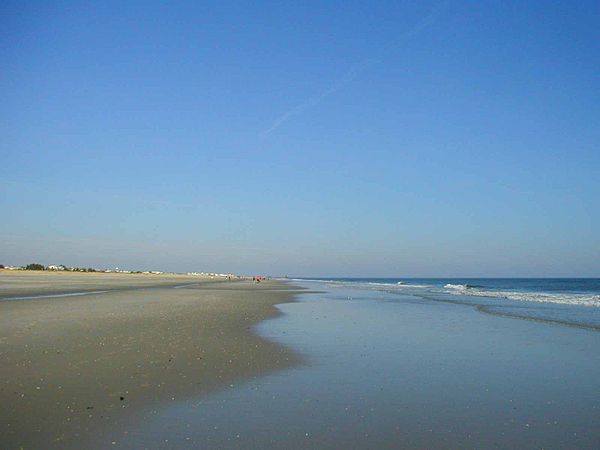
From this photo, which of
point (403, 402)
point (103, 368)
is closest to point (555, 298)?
point (403, 402)

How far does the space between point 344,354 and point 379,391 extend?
3.82m

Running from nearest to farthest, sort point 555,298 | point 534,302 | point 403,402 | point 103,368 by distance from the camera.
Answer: point 403,402, point 103,368, point 534,302, point 555,298

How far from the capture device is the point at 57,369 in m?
9.91

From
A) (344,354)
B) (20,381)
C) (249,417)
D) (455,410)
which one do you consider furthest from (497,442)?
(20,381)

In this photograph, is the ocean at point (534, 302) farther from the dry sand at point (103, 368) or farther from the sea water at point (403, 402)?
the dry sand at point (103, 368)

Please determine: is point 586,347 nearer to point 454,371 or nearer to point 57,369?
point 454,371

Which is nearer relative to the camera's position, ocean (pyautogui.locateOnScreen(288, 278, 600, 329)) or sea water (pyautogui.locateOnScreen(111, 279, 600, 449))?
sea water (pyautogui.locateOnScreen(111, 279, 600, 449))

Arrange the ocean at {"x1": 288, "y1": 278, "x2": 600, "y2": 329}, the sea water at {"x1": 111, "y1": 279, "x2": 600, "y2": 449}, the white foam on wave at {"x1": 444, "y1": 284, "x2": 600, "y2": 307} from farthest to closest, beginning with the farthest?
1. the white foam on wave at {"x1": 444, "y1": 284, "x2": 600, "y2": 307}
2. the ocean at {"x1": 288, "y1": 278, "x2": 600, "y2": 329}
3. the sea water at {"x1": 111, "y1": 279, "x2": 600, "y2": 449}

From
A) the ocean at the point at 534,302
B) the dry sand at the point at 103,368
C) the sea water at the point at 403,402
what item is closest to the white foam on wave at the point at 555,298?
the ocean at the point at 534,302

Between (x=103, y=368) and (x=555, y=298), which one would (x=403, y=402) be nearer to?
(x=103, y=368)

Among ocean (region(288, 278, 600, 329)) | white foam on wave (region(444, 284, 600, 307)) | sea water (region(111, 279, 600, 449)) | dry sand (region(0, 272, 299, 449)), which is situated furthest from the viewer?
white foam on wave (region(444, 284, 600, 307))

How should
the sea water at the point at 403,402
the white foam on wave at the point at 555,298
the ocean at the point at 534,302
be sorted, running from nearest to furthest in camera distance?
1. the sea water at the point at 403,402
2. the ocean at the point at 534,302
3. the white foam on wave at the point at 555,298

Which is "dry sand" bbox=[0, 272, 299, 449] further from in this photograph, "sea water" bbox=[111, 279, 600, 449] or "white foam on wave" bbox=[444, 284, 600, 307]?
"white foam on wave" bbox=[444, 284, 600, 307]

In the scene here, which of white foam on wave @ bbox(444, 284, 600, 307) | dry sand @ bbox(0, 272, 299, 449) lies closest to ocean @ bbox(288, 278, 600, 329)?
white foam on wave @ bbox(444, 284, 600, 307)
